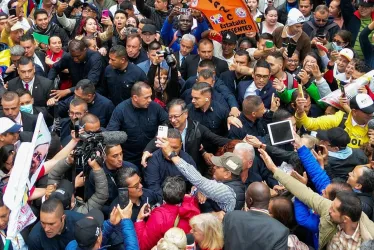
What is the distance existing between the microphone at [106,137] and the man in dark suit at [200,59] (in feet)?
7.92

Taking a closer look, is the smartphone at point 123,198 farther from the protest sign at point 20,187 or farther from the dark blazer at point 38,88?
the dark blazer at point 38,88

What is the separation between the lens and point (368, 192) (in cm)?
568

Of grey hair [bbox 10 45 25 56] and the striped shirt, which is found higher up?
the striped shirt

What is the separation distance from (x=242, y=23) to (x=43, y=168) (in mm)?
4292

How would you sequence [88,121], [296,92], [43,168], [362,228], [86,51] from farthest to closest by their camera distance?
[86,51] < [296,92] < [88,121] < [43,168] < [362,228]

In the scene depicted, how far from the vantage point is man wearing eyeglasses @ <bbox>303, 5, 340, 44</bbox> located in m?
10.2

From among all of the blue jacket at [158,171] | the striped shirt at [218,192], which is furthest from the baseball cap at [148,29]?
the striped shirt at [218,192]

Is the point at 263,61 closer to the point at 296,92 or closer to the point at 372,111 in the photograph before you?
the point at 296,92

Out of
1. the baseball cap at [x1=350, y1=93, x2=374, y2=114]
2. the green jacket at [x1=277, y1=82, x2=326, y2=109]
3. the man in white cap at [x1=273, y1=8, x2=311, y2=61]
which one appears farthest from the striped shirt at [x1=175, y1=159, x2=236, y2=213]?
the man in white cap at [x1=273, y1=8, x2=311, y2=61]

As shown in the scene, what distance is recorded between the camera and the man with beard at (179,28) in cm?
966

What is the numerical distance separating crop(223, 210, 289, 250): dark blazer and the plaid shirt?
0.47m

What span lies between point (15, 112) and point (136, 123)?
53.0 inches

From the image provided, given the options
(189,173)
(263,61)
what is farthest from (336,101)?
(189,173)

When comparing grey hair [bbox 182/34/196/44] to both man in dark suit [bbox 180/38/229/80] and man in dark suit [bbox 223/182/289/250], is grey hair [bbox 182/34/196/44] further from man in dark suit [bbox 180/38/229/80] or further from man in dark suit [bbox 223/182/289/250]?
man in dark suit [bbox 223/182/289/250]
